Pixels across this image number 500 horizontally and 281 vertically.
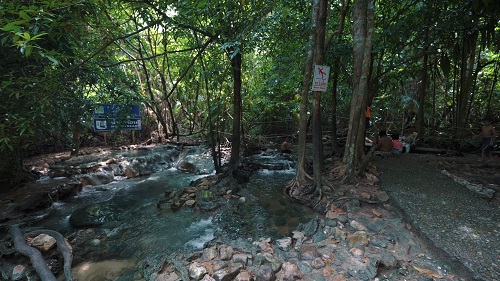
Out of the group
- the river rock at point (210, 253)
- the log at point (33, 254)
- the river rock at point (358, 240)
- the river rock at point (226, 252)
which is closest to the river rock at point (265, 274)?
the river rock at point (226, 252)

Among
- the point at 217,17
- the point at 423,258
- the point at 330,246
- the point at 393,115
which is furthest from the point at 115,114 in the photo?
the point at 393,115

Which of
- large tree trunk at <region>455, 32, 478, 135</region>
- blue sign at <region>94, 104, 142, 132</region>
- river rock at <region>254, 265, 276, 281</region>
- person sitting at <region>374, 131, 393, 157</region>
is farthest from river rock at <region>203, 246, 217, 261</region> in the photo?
large tree trunk at <region>455, 32, 478, 135</region>

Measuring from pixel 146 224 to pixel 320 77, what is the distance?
183 inches

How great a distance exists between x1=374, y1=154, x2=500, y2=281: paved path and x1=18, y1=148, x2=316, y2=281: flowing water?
1833 mm

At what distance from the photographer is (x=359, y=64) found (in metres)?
5.64

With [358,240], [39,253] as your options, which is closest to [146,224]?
[39,253]

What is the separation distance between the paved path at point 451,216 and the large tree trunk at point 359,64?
995mm

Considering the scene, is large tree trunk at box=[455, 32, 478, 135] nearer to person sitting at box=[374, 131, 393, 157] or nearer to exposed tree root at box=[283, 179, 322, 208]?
person sitting at box=[374, 131, 393, 157]

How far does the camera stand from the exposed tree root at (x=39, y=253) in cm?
338

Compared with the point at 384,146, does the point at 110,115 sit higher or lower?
higher

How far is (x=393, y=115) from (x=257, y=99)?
6.86 meters

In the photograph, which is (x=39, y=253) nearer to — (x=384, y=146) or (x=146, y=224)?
(x=146, y=224)

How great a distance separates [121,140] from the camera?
42.8 feet

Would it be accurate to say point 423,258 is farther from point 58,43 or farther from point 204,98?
point 204,98
